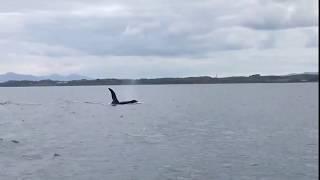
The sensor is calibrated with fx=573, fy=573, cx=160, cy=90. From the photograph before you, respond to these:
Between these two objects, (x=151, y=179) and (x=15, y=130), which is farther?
(x=15, y=130)

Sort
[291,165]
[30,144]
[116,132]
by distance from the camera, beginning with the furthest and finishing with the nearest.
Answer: [116,132]
[30,144]
[291,165]

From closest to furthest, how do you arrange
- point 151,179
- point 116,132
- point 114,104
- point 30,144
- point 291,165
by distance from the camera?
point 151,179
point 291,165
point 30,144
point 116,132
point 114,104

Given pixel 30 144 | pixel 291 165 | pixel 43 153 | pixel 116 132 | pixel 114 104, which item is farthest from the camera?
pixel 114 104

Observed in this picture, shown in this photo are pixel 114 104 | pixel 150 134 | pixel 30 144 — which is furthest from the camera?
pixel 114 104

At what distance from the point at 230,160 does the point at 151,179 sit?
549 cm

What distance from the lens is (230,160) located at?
26.7 meters

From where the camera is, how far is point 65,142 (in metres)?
35.8

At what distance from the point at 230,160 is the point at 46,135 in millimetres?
18002

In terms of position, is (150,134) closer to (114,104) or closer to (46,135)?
(46,135)

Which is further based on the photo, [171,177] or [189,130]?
[189,130]

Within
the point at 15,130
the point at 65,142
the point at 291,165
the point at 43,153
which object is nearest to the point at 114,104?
the point at 15,130

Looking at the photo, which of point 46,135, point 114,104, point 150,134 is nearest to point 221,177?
point 150,134

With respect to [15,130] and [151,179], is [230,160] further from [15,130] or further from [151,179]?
[15,130]

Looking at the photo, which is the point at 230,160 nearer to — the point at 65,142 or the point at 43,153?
the point at 43,153
